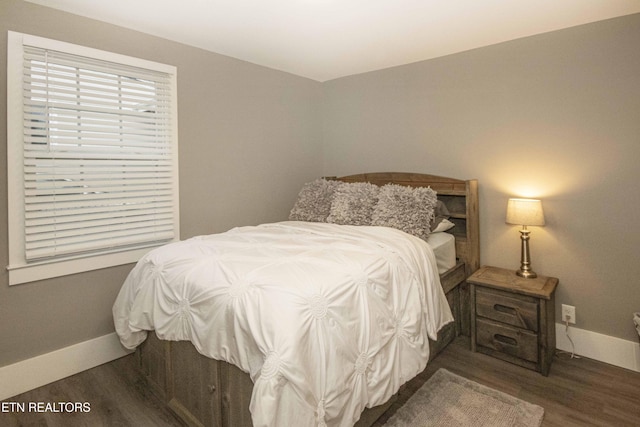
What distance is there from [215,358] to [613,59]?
2.99 meters

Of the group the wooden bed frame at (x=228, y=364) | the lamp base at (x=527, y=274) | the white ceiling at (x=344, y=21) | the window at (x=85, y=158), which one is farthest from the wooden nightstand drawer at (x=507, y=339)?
the window at (x=85, y=158)

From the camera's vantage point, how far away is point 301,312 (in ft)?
4.41

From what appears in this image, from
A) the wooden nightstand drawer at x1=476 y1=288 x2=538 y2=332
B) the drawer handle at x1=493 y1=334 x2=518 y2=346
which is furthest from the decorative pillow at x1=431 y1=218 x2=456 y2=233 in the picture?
the drawer handle at x1=493 y1=334 x2=518 y2=346

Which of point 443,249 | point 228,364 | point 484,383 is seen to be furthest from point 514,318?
point 228,364

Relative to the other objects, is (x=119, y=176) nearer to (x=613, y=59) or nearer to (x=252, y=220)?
(x=252, y=220)

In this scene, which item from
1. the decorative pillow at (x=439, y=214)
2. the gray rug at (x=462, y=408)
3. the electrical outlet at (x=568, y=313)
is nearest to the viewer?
the gray rug at (x=462, y=408)

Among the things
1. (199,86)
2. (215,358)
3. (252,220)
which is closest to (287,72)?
(199,86)

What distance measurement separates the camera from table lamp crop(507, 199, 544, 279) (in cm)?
242

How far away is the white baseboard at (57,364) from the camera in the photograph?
2084 mm

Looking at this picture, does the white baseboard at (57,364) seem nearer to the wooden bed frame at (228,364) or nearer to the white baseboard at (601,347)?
the wooden bed frame at (228,364)

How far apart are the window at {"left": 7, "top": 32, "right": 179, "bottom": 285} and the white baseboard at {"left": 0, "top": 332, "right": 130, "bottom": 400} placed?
1.69ft

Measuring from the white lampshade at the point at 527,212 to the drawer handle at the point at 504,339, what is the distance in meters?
0.80

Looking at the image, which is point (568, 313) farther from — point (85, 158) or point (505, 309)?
point (85, 158)

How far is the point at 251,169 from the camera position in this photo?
3305mm
